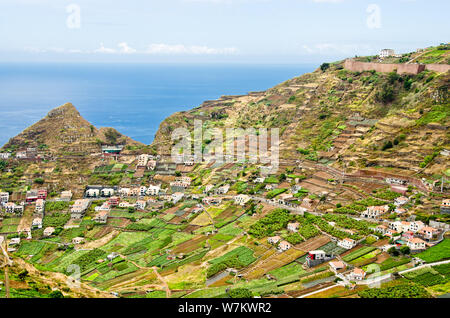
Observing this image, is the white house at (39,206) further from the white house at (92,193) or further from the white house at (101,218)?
the white house at (101,218)

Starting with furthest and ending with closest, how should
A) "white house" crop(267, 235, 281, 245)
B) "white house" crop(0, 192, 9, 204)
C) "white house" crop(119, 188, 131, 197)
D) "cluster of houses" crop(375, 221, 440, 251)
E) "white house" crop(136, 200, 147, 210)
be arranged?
"white house" crop(119, 188, 131, 197) < "white house" crop(0, 192, 9, 204) < "white house" crop(136, 200, 147, 210) < "white house" crop(267, 235, 281, 245) < "cluster of houses" crop(375, 221, 440, 251)

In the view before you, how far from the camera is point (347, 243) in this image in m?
20.4

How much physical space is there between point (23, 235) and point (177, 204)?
386 inches

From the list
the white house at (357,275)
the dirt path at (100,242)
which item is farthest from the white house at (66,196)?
the white house at (357,275)

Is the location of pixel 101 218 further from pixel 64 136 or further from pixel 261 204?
pixel 64 136

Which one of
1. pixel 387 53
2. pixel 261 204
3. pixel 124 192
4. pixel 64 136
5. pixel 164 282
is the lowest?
pixel 164 282

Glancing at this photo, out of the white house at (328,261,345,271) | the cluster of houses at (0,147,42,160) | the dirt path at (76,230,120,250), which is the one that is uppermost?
the cluster of houses at (0,147,42,160)

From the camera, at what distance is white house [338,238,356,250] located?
20312 mm

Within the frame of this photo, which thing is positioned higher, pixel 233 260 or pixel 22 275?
pixel 22 275

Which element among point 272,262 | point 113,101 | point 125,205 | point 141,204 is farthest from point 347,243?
point 113,101

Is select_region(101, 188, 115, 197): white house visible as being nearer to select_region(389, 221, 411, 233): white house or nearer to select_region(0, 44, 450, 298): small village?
select_region(0, 44, 450, 298): small village

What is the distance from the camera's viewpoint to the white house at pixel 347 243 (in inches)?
800

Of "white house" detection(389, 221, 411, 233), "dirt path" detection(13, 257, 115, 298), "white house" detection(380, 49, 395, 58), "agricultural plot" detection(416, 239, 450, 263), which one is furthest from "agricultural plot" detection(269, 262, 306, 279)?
"white house" detection(380, 49, 395, 58)

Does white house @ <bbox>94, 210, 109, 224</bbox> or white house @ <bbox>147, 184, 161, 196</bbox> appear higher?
white house @ <bbox>147, 184, 161, 196</bbox>
